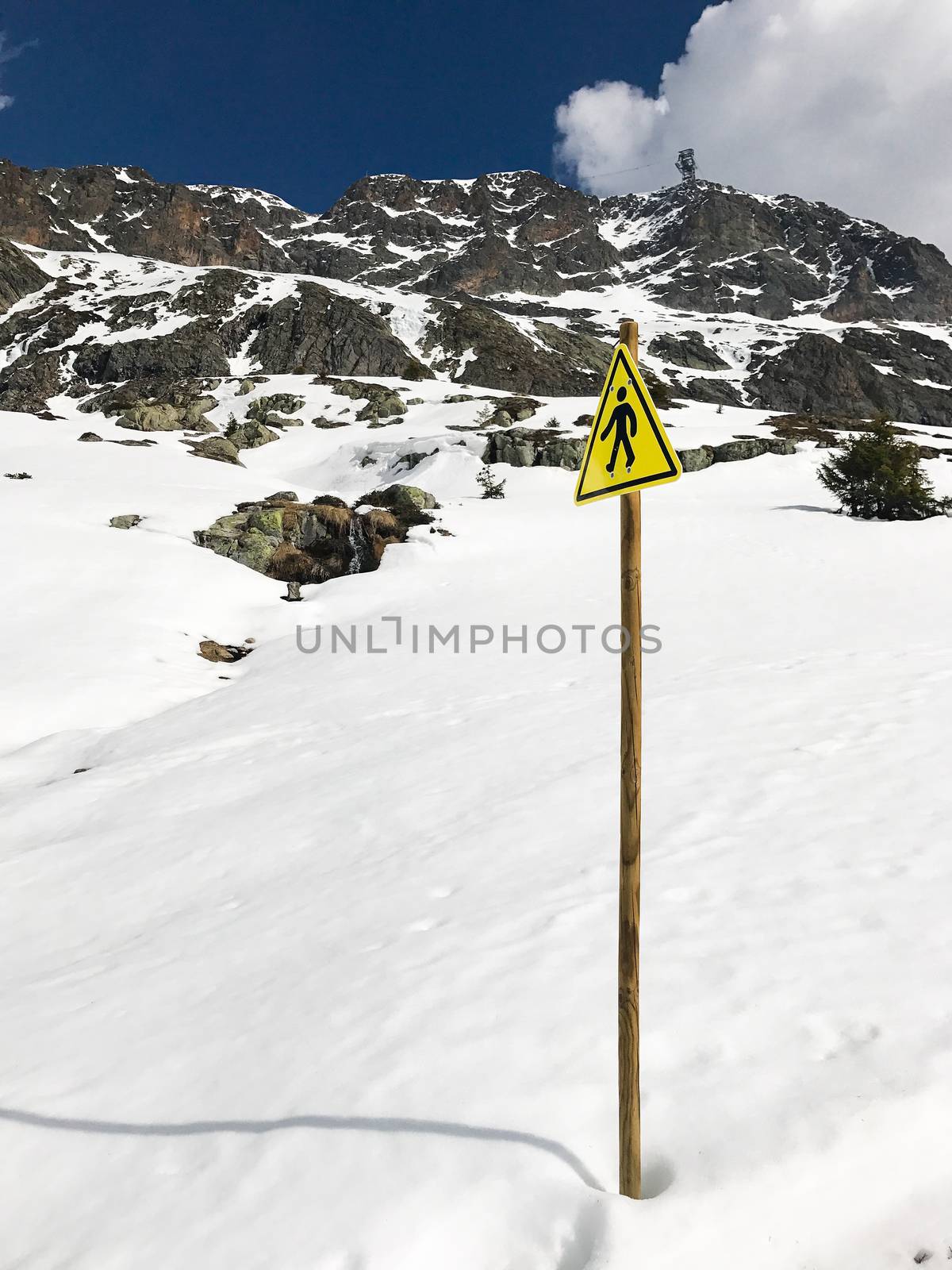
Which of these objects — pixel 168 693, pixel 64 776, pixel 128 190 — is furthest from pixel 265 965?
pixel 128 190

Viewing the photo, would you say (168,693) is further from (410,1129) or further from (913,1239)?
(913,1239)

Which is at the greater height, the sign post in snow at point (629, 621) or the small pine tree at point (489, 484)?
the small pine tree at point (489, 484)

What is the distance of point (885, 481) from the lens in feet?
77.5

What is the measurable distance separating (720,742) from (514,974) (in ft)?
12.8

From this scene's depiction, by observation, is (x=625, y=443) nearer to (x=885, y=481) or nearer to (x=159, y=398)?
(x=885, y=481)

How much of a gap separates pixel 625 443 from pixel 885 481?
25612mm

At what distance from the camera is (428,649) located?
554 inches

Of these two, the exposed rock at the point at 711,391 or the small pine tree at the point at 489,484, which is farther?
the exposed rock at the point at 711,391

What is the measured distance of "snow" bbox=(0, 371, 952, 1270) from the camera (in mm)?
2436

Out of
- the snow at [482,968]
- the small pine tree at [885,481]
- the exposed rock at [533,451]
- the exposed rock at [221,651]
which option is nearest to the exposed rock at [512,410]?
the exposed rock at [533,451]

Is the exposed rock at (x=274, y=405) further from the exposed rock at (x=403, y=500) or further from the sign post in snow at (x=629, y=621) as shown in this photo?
the sign post in snow at (x=629, y=621)

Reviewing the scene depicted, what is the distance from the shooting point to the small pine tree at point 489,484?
32.8 metres

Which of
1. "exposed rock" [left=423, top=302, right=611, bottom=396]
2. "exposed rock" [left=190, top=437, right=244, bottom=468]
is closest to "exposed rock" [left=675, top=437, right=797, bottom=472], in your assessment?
"exposed rock" [left=190, top=437, right=244, bottom=468]

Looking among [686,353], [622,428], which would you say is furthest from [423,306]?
[622,428]
